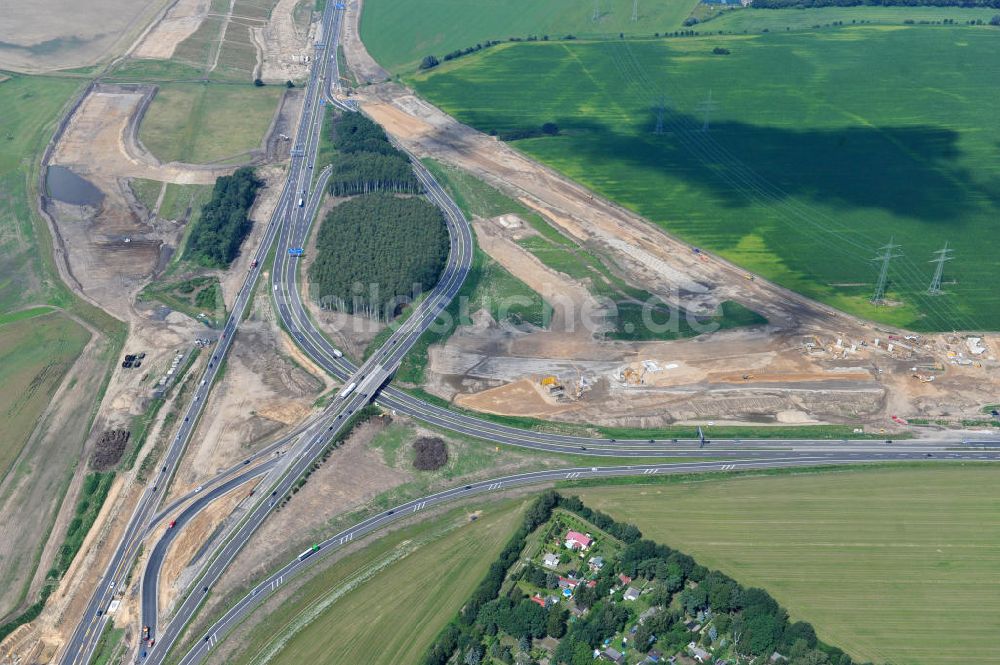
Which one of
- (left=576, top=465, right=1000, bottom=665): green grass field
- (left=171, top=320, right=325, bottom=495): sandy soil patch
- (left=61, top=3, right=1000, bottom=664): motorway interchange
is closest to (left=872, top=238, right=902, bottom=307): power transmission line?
(left=61, top=3, right=1000, bottom=664): motorway interchange

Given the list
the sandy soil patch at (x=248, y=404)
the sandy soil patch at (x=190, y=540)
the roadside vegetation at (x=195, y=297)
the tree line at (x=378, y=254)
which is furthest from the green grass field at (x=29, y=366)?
the tree line at (x=378, y=254)

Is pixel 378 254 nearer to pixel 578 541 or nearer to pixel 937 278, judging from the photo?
pixel 578 541

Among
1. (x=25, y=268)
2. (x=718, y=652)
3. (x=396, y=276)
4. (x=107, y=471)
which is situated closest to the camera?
(x=718, y=652)

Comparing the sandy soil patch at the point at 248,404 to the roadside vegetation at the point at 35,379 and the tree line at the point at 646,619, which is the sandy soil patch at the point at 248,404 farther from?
the tree line at the point at 646,619

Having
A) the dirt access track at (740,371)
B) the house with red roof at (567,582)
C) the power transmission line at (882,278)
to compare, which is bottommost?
the house with red roof at (567,582)

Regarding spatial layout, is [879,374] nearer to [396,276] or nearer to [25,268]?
[396,276]

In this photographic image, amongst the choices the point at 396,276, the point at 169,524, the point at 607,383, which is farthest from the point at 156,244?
the point at 607,383
